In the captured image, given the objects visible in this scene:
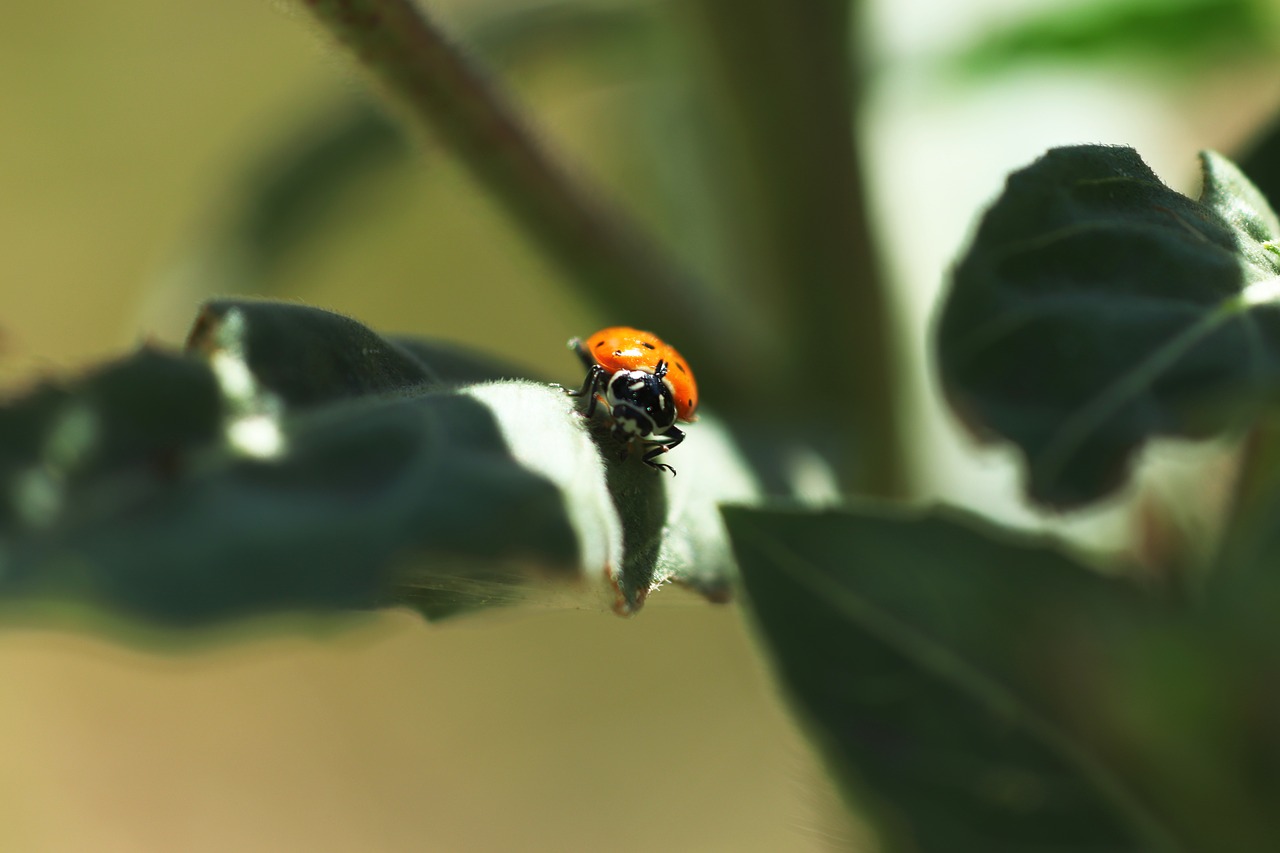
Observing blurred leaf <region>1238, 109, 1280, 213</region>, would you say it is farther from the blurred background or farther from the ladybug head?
the blurred background

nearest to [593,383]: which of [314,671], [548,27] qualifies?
[548,27]

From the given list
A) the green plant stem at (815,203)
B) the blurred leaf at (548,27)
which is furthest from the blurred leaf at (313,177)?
the green plant stem at (815,203)

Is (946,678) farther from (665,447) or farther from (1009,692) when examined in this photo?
(665,447)

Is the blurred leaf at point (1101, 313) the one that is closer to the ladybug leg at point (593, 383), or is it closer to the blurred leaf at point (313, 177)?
the ladybug leg at point (593, 383)

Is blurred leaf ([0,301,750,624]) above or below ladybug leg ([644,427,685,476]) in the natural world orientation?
above

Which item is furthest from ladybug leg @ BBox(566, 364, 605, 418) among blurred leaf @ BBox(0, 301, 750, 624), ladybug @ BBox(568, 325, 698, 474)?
blurred leaf @ BBox(0, 301, 750, 624)

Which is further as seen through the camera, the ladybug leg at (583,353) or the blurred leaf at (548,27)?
the blurred leaf at (548,27)
